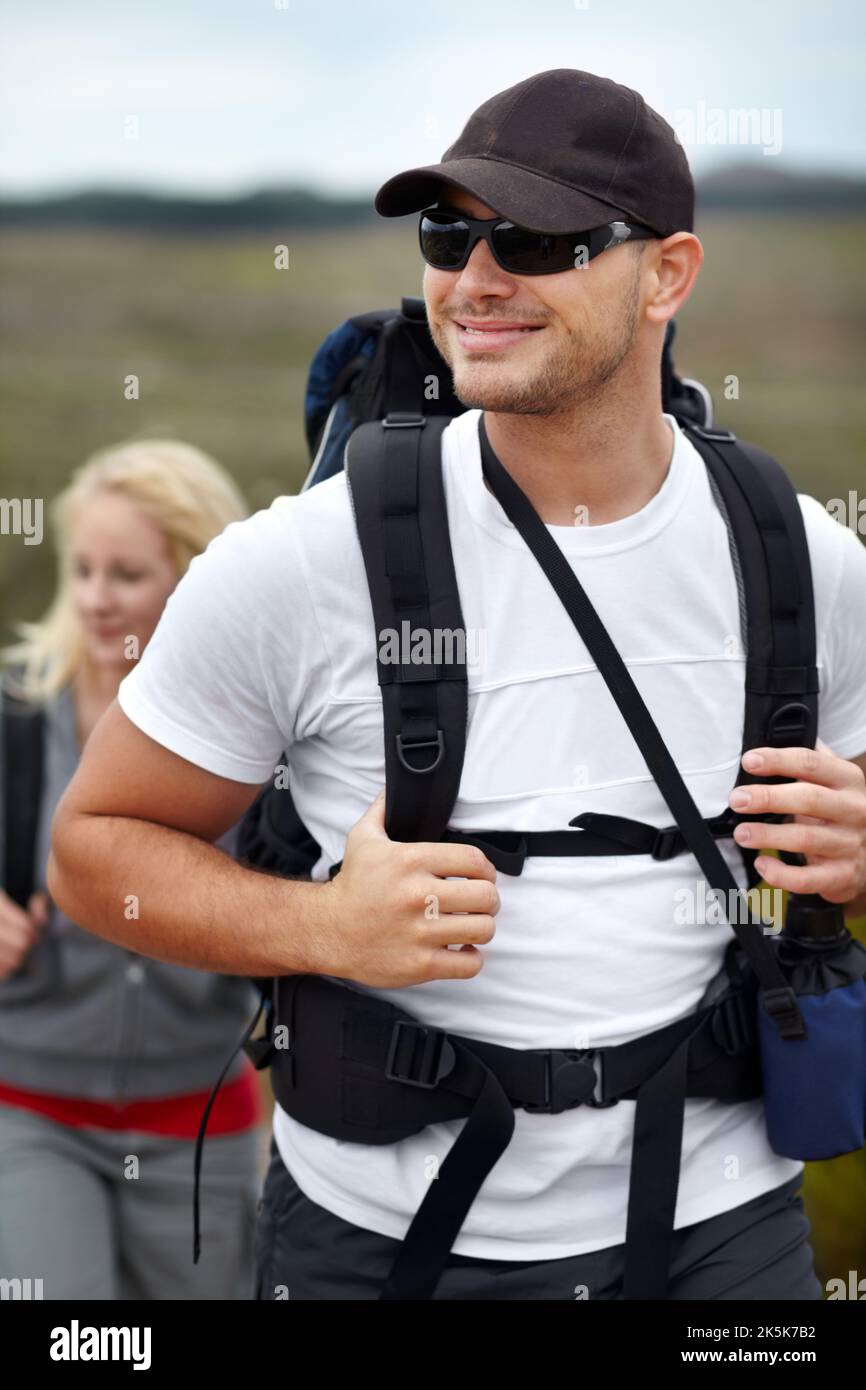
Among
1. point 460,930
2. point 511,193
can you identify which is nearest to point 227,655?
point 460,930

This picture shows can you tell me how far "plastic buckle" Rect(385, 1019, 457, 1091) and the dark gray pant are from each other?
248 millimetres

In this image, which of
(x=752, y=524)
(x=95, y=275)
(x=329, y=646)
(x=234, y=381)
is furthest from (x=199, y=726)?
(x=95, y=275)

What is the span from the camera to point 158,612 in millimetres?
3375

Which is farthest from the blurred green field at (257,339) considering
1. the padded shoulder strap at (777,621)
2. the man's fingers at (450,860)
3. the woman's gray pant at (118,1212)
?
the man's fingers at (450,860)

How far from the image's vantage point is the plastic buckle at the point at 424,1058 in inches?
74.0

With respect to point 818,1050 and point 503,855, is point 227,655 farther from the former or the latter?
point 818,1050

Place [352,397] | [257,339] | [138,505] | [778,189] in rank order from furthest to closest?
1. [257,339]
2. [778,189]
3. [138,505]
4. [352,397]

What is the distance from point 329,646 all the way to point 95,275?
313 inches

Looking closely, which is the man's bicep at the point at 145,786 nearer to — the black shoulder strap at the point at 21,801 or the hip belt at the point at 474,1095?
the hip belt at the point at 474,1095

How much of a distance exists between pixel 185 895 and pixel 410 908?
38 cm

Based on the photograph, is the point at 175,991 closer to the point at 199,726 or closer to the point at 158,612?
the point at 158,612

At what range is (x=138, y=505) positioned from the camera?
345cm

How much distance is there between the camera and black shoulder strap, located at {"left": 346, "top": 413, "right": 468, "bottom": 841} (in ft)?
5.90
